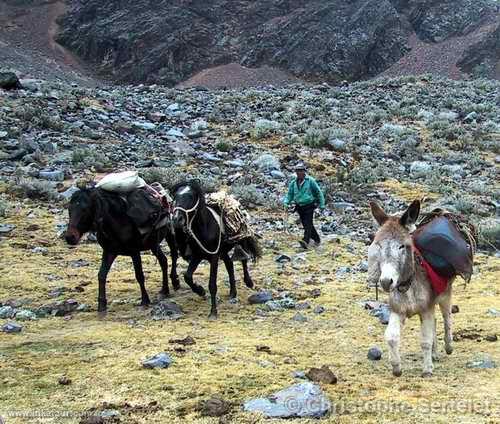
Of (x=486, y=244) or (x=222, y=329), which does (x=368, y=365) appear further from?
(x=486, y=244)

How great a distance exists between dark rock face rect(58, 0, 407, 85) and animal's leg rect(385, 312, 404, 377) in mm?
48495

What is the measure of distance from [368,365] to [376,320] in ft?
5.77

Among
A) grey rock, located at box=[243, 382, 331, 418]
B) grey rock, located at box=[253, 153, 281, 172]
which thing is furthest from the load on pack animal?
grey rock, located at box=[253, 153, 281, 172]

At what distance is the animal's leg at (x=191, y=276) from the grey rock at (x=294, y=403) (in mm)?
3641

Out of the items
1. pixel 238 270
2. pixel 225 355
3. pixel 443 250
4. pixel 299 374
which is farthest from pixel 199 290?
pixel 443 250

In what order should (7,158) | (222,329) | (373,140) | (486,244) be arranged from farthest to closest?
1. (373,140)
2. (7,158)
3. (486,244)
4. (222,329)

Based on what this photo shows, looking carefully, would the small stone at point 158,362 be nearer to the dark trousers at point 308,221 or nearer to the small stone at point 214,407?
the small stone at point 214,407

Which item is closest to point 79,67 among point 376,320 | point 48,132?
point 48,132

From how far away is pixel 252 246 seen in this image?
9.06 meters

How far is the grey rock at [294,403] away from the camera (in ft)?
14.6

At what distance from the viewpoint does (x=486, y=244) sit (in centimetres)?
1209

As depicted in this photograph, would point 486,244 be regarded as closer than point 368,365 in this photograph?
No

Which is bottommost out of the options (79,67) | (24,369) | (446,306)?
(24,369)

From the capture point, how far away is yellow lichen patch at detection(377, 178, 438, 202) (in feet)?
52.5
